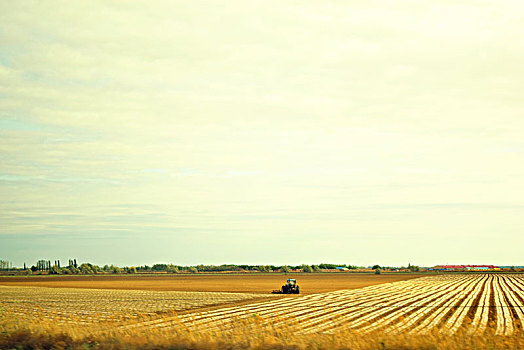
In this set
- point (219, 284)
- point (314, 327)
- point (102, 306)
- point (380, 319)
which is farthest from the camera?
point (219, 284)

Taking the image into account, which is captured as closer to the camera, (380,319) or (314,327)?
(314,327)

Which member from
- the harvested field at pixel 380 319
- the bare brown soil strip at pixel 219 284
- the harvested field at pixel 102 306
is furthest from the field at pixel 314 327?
the bare brown soil strip at pixel 219 284

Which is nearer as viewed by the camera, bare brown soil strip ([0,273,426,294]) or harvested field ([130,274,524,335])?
harvested field ([130,274,524,335])

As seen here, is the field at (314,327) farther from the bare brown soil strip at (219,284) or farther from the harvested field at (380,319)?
the bare brown soil strip at (219,284)

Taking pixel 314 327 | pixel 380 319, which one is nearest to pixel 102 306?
pixel 380 319

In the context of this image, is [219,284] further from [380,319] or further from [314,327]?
[314,327]

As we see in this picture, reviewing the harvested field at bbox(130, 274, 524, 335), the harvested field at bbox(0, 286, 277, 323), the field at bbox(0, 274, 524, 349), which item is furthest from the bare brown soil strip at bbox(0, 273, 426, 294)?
the field at bbox(0, 274, 524, 349)

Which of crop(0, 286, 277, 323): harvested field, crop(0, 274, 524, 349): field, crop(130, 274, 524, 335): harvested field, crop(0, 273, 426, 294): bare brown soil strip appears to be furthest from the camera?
crop(0, 273, 426, 294): bare brown soil strip

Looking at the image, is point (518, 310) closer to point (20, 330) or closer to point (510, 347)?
point (510, 347)

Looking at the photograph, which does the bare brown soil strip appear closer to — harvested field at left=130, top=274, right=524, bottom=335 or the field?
harvested field at left=130, top=274, right=524, bottom=335

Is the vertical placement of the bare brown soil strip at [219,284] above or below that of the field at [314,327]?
below

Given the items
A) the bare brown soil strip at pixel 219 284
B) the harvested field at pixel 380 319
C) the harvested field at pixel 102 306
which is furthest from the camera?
the bare brown soil strip at pixel 219 284

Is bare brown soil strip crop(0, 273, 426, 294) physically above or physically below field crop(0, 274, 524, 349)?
below

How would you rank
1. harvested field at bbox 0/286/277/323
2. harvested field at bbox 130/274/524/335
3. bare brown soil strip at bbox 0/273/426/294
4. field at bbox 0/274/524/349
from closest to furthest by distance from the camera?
1. field at bbox 0/274/524/349
2. harvested field at bbox 130/274/524/335
3. harvested field at bbox 0/286/277/323
4. bare brown soil strip at bbox 0/273/426/294
